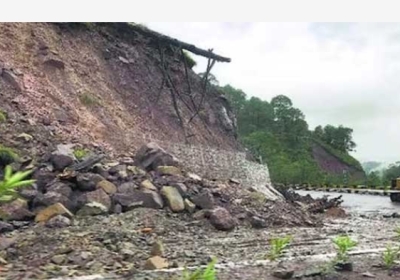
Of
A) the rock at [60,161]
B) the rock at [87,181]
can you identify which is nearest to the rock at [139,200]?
the rock at [87,181]

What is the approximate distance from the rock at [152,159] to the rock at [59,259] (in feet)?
15.1

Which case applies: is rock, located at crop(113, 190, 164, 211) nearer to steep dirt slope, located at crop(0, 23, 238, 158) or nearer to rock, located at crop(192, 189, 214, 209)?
rock, located at crop(192, 189, 214, 209)

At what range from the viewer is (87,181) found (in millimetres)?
8391

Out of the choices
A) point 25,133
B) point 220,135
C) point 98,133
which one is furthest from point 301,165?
point 25,133

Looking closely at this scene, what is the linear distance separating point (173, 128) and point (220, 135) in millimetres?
3620

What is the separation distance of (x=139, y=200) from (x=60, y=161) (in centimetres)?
148

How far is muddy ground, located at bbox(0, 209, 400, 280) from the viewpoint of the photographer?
517 centimetres

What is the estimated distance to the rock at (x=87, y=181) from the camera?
8336mm

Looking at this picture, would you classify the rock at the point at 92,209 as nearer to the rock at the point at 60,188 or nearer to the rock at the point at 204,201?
the rock at the point at 60,188

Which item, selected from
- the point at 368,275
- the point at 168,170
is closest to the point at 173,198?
the point at 168,170

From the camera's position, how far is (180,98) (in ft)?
58.1

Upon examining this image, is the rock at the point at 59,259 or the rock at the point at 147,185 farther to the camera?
the rock at the point at 147,185

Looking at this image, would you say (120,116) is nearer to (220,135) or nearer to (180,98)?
(180,98)

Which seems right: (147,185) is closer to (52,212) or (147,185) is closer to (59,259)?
(52,212)
